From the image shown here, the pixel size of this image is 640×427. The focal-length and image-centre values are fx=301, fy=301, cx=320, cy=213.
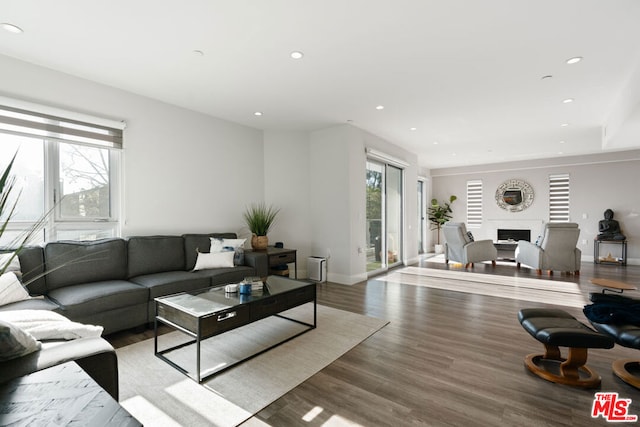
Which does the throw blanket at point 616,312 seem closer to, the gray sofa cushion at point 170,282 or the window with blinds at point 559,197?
the gray sofa cushion at point 170,282

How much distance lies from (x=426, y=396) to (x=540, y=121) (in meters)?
5.10

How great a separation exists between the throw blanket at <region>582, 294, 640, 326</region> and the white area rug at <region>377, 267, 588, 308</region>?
1805mm

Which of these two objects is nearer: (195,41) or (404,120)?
(195,41)

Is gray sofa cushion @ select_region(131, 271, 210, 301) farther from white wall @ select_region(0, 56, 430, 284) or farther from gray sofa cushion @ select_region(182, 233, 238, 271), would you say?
white wall @ select_region(0, 56, 430, 284)

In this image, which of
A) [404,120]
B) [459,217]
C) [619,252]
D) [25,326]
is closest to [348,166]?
[404,120]

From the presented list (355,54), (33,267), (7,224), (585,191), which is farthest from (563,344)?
(585,191)

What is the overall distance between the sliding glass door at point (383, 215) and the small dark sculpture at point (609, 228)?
4.95 m

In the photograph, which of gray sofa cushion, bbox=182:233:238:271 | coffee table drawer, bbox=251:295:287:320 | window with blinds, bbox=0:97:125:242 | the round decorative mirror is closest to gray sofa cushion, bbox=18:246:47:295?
window with blinds, bbox=0:97:125:242

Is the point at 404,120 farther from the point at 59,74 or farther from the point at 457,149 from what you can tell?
the point at 59,74

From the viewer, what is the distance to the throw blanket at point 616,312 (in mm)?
2279

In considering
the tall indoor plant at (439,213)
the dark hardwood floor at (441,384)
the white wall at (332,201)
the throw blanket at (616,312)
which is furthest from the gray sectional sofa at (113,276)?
the tall indoor plant at (439,213)

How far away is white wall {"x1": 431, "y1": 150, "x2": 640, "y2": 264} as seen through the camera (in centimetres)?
734

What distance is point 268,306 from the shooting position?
8.96ft

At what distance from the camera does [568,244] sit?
592cm
